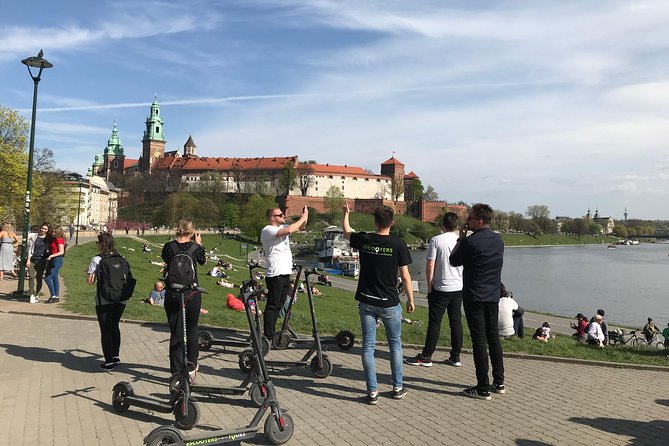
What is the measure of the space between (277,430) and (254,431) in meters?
0.23

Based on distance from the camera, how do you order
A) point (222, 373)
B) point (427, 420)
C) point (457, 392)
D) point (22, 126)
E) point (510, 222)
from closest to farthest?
1. point (427, 420)
2. point (457, 392)
3. point (222, 373)
4. point (22, 126)
5. point (510, 222)

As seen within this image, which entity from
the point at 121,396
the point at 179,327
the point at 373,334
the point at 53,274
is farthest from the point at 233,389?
the point at 53,274

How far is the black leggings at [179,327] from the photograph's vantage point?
5707 millimetres

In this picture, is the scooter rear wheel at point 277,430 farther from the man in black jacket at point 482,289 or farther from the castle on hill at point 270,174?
the castle on hill at point 270,174

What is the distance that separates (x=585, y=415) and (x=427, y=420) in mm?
1787

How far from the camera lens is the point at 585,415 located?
5.60 metres

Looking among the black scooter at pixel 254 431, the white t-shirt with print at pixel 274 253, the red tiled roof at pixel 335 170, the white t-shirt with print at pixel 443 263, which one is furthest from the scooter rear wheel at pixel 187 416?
the red tiled roof at pixel 335 170

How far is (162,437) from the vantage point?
416cm

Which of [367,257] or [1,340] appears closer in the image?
[367,257]

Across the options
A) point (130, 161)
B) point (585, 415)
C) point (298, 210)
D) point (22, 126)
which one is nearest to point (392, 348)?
point (585, 415)

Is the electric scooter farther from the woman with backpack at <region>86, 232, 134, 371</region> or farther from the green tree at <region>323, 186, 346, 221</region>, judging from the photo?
the green tree at <region>323, 186, 346, 221</region>

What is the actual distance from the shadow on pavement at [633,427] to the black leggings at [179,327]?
4313mm

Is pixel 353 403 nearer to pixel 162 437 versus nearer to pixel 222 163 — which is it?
pixel 162 437

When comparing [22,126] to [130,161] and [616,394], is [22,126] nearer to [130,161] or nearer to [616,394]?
[616,394]
